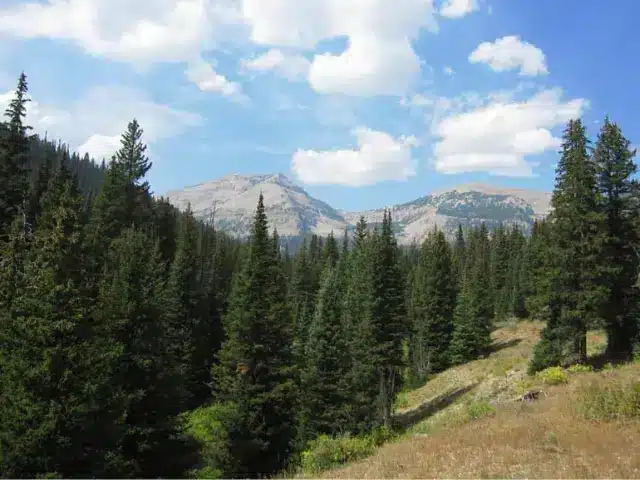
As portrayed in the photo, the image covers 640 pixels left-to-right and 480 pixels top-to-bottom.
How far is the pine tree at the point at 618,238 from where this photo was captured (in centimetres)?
3078

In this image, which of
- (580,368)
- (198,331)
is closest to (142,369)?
(580,368)

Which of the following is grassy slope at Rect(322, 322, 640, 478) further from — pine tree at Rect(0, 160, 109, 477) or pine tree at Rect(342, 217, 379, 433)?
pine tree at Rect(342, 217, 379, 433)

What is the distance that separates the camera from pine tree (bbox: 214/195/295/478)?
2675 cm

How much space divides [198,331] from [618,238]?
42.8m

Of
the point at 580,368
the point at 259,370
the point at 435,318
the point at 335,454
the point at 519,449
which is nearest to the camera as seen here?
the point at 519,449

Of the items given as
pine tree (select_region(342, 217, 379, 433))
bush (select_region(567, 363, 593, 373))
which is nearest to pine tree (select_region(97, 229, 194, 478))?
pine tree (select_region(342, 217, 379, 433))

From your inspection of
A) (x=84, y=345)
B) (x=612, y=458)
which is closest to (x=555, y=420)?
(x=612, y=458)

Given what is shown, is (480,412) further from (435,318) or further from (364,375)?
(435,318)

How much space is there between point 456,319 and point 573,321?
24409 millimetres

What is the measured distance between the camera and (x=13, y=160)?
33344 millimetres

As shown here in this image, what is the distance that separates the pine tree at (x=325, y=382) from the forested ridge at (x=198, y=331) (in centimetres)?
11

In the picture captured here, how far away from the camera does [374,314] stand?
126ft

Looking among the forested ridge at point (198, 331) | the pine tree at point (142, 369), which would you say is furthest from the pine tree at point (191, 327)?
the pine tree at point (142, 369)

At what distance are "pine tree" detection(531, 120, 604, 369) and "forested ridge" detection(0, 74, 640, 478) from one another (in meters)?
0.12
